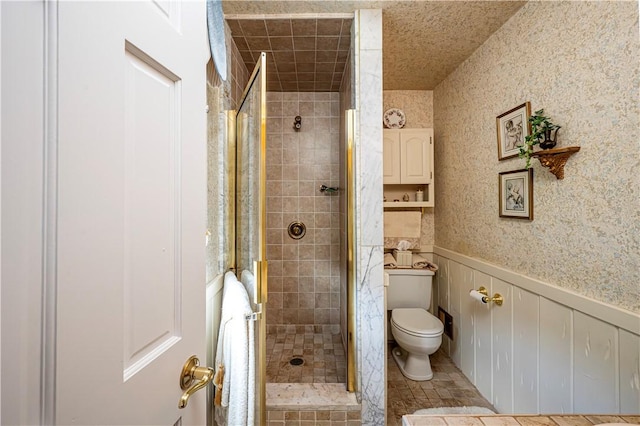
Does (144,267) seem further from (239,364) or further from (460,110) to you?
(460,110)

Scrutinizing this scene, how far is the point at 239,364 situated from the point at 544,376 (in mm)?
1562

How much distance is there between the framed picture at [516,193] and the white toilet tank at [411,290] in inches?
36.2

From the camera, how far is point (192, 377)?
647mm

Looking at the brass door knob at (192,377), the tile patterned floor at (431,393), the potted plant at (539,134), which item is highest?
the potted plant at (539,134)

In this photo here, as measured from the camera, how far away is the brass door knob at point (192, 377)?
610 millimetres

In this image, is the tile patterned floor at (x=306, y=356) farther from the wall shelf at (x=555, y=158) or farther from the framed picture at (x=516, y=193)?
the wall shelf at (x=555, y=158)

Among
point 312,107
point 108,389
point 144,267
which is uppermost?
point 312,107

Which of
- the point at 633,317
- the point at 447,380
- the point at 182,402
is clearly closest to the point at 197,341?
the point at 182,402

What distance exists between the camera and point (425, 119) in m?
2.68

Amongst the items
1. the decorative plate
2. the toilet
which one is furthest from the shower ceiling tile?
the toilet

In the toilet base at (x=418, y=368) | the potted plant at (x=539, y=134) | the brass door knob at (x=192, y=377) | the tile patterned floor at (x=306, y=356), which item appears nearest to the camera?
the brass door knob at (x=192, y=377)

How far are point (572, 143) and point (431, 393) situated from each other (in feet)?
5.82

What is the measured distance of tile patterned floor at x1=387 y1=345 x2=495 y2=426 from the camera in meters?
1.76

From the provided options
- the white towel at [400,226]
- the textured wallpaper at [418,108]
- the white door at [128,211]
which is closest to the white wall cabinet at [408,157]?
the white towel at [400,226]
